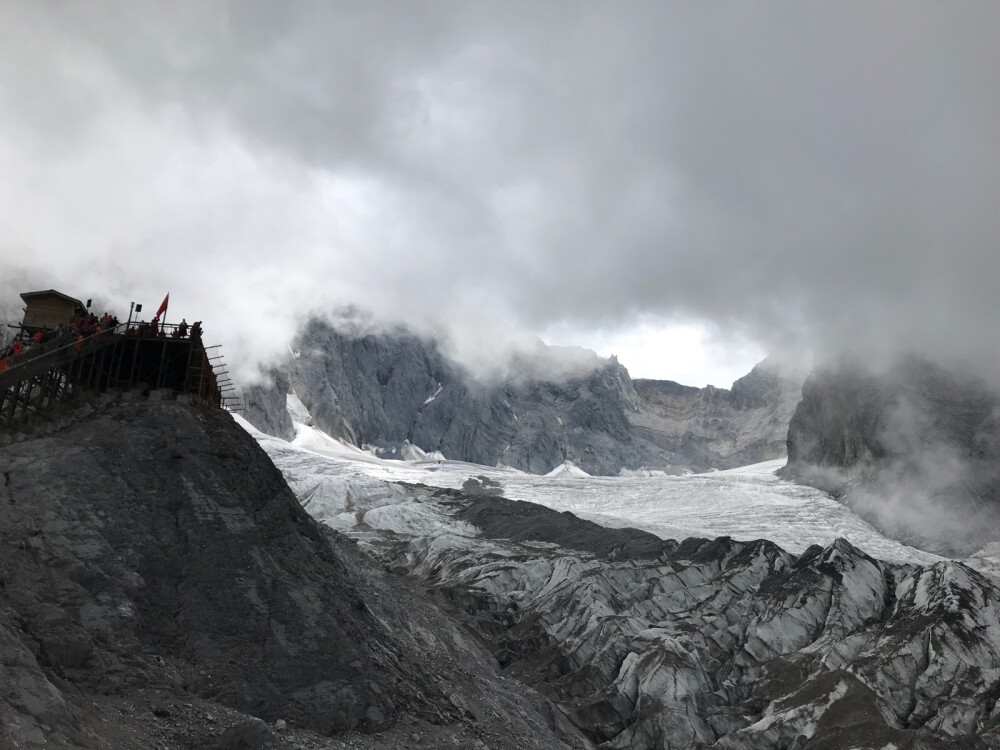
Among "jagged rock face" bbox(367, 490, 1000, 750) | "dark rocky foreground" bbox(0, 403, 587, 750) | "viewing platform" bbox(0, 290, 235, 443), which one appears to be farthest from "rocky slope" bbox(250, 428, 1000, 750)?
"viewing platform" bbox(0, 290, 235, 443)

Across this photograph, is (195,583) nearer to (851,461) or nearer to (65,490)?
(65,490)

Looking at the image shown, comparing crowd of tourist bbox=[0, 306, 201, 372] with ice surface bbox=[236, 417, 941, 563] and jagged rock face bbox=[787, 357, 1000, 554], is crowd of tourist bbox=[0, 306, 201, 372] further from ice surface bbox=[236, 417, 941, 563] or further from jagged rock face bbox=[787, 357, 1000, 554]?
jagged rock face bbox=[787, 357, 1000, 554]

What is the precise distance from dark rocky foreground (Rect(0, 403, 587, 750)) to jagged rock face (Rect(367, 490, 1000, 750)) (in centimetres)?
2237

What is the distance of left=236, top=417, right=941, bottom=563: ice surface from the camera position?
10475 centimetres

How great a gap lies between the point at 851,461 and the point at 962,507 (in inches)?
1208

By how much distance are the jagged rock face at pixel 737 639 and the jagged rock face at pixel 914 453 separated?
2010 inches

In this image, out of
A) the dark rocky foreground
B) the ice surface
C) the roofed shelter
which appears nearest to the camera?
the dark rocky foreground

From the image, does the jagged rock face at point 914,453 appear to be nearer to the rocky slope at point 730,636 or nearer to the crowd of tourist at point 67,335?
the rocky slope at point 730,636

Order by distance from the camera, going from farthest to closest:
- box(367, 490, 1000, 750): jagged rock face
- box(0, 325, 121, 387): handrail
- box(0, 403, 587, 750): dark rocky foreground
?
1. box(367, 490, 1000, 750): jagged rock face
2. box(0, 325, 121, 387): handrail
3. box(0, 403, 587, 750): dark rocky foreground

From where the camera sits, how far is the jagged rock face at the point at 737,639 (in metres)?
52.9

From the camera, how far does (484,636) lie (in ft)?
207

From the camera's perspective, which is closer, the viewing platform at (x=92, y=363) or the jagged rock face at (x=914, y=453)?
the viewing platform at (x=92, y=363)

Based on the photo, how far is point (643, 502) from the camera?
132625 mm

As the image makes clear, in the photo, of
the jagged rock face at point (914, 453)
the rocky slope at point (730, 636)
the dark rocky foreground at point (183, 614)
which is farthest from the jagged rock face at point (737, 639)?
the jagged rock face at point (914, 453)
